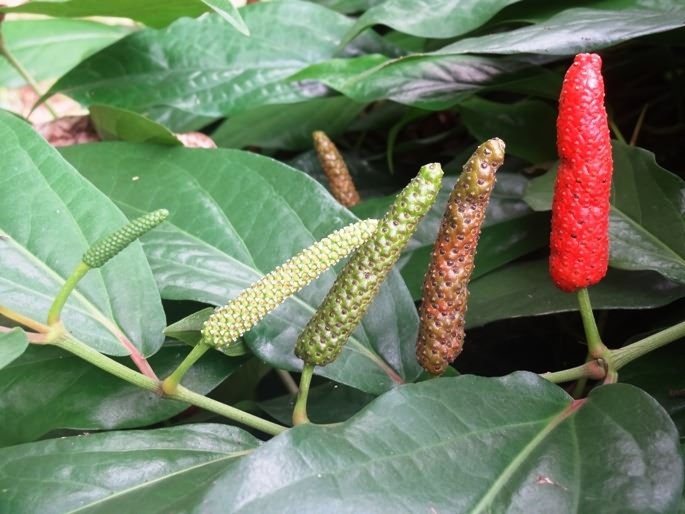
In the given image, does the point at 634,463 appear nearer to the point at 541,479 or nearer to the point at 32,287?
the point at 541,479

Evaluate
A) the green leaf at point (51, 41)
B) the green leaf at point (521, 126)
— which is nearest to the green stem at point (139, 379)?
the green leaf at point (521, 126)

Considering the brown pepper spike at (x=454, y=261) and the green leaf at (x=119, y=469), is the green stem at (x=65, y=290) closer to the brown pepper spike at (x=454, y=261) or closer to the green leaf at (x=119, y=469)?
the green leaf at (x=119, y=469)

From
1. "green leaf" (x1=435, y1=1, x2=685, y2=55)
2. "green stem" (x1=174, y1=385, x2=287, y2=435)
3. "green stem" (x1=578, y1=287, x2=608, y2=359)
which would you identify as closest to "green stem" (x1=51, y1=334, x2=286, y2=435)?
"green stem" (x1=174, y1=385, x2=287, y2=435)

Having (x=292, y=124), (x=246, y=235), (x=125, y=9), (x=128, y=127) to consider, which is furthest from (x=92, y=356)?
(x=292, y=124)

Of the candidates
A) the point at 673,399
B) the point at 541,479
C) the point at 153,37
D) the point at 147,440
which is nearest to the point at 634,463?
the point at 541,479

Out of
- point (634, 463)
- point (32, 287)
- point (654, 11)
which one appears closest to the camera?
point (634, 463)

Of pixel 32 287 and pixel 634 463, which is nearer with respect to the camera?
pixel 634 463

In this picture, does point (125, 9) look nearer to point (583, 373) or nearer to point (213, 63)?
point (213, 63)

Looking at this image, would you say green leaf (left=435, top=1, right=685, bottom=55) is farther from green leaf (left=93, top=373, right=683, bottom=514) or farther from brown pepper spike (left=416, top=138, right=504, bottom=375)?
green leaf (left=93, top=373, right=683, bottom=514)
